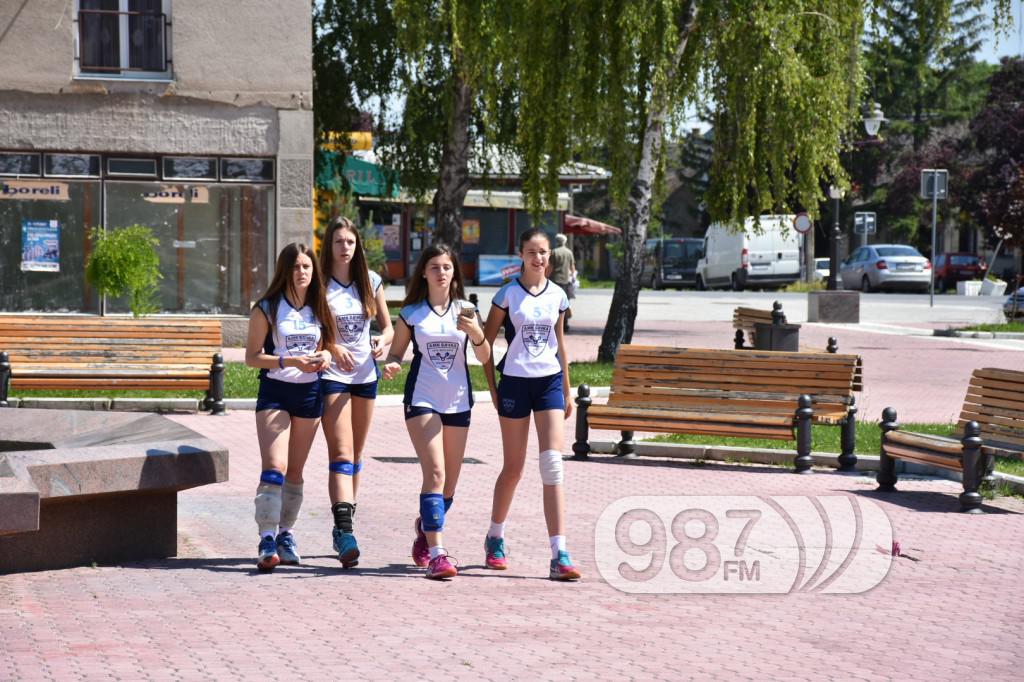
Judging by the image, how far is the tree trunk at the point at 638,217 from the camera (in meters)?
19.3

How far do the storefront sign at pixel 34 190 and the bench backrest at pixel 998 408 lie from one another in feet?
52.4

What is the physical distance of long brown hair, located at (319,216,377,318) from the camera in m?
7.98

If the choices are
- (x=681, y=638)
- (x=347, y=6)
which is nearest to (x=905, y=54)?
(x=347, y=6)

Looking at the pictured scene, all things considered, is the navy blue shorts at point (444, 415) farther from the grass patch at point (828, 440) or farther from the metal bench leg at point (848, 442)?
the grass patch at point (828, 440)

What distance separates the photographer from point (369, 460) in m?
12.1

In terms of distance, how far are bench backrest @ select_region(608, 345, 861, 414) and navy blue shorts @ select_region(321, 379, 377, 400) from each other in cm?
515

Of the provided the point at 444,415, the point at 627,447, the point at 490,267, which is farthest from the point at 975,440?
the point at 490,267

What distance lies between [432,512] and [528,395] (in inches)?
30.6

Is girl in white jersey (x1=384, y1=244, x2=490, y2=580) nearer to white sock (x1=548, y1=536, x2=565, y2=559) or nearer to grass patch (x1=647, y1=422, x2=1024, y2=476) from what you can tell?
white sock (x1=548, y1=536, x2=565, y2=559)

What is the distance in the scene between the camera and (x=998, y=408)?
1086cm

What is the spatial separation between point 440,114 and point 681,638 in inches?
815

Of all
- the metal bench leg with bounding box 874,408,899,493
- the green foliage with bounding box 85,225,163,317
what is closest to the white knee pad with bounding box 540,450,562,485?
the metal bench leg with bounding box 874,408,899,493

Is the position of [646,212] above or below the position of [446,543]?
above

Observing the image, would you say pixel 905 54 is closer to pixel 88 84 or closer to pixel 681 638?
pixel 88 84
